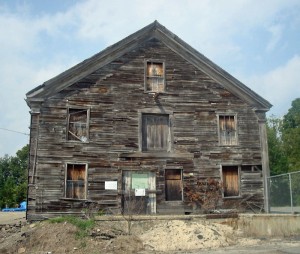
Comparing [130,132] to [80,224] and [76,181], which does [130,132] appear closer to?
[76,181]

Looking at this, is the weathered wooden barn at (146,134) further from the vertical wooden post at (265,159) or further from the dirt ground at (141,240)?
the dirt ground at (141,240)

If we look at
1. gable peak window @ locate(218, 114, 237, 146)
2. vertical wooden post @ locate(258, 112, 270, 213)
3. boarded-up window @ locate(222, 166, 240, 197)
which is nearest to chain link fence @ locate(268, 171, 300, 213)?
vertical wooden post @ locate(258, 112, 270, 213)

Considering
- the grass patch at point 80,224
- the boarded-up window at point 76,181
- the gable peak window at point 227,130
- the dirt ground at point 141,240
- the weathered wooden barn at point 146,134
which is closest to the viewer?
the dirt ground at point 141,240

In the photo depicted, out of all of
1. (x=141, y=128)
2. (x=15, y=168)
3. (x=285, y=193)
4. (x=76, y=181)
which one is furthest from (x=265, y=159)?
(x=15, y=168)

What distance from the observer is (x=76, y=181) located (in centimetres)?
1917

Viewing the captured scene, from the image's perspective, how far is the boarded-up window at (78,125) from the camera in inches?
772

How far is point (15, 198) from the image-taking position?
5044cm

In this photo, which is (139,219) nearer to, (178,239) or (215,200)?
(178,239)

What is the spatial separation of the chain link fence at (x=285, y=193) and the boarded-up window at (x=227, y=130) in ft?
9.71

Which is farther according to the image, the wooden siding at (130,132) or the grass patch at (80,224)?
the wooden siding at (130,132)

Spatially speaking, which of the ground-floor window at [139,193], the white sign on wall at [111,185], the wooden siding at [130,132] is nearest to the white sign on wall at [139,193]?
the ground-floor window at [139,193]

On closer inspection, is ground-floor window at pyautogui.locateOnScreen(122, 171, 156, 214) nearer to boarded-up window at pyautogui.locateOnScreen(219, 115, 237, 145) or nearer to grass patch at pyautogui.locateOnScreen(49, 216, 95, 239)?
grass patch at pyautogui.locateOnScreen(49, 216, 95, 239)

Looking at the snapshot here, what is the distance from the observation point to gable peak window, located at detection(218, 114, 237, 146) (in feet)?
70.5

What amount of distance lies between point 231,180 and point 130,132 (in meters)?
6.18
